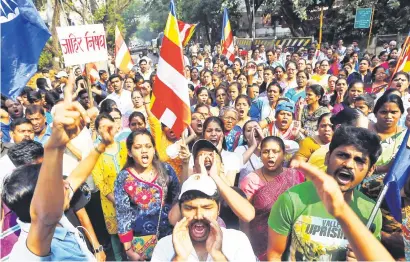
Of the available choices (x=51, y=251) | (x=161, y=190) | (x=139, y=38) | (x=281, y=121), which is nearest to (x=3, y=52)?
(x=161, y=190)

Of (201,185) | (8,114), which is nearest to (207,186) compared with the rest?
(201,185)

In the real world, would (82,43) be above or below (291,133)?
above

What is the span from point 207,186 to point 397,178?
1183 mm

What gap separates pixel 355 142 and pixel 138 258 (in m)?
1.81

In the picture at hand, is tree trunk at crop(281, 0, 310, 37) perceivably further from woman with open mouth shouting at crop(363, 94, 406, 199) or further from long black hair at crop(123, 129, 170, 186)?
long black hair at crop(123, 129, 170, 186)

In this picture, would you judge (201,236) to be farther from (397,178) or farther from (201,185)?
(397,178)

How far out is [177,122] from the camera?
321cm

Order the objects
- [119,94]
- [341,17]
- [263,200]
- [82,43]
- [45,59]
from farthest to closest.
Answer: [341,17]
[45,59]
[119,94]
[82,43]
[263,200]

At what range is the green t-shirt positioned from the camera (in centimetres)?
179

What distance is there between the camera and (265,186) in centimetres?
268

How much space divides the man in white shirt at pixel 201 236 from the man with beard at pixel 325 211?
8.2 inches

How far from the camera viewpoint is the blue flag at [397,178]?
221 centimetres

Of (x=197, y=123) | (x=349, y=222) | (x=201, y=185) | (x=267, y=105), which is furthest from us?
(x=267, y=105)

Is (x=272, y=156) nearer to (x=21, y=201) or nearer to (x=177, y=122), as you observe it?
(x=177, y=122)
